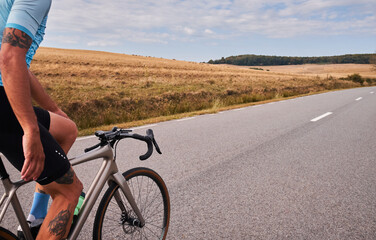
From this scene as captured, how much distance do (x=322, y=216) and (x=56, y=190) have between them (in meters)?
2.71

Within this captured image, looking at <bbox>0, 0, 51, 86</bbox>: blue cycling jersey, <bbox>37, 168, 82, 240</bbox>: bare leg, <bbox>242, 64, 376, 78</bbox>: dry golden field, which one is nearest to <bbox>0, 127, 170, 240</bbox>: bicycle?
<bbox>37, 168, 82, 240</bbox>: bare leg

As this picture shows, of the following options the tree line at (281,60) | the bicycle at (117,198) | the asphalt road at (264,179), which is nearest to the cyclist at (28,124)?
the bicycle at (117,198)

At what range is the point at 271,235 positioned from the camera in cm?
274

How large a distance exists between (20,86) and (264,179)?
11.9 ft

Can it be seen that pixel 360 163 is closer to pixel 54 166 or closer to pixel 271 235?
pixel 271 235

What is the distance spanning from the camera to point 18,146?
4.69 ft

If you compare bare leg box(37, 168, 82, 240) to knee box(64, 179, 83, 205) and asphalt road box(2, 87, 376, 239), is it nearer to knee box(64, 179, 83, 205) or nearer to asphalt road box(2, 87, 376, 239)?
knee box(64, 179, 83, 205)

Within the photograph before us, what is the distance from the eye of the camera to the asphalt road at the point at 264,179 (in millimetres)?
2893

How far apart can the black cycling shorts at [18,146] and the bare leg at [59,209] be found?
106 millimetres

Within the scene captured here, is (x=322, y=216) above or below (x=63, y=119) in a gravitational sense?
below

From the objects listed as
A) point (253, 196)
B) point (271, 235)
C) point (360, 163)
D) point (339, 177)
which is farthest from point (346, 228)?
point (360, 163)

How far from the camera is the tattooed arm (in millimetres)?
1254

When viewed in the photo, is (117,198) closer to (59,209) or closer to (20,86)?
(59,209)

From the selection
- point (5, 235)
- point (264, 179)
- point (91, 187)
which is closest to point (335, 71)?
point (264, 179)
